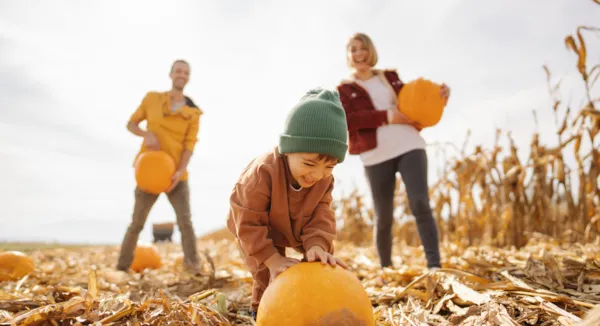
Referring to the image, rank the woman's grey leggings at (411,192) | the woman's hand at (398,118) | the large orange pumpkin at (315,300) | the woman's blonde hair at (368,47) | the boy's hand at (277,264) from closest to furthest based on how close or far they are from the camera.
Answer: the large orange pumpkin at (315,300) → the boy's hand at (277,264) → the woman's grey leggings at (411,192) → the woman's hand at (398,118) → the woman's blonde hair at (368,47)

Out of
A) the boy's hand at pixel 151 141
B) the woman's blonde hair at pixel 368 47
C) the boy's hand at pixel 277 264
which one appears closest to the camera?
the boy's hand at pixel 277 264

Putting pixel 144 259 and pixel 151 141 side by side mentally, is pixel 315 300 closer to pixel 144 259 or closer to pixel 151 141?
pixel 151 141

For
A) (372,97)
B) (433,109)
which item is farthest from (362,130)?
(433,109)

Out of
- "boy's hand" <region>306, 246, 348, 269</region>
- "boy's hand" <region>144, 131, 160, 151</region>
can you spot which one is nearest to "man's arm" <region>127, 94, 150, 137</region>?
"boy's hand" <region>144, 131, 160, 151</region>

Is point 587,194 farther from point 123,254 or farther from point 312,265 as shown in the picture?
point 123,254

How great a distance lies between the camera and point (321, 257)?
186 cm

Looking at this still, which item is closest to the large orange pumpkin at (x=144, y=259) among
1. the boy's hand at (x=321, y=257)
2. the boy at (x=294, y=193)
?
the boy at (x=294, y=193)

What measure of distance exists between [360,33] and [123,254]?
3.31 m

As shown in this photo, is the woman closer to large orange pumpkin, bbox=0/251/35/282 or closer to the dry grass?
the dry grass

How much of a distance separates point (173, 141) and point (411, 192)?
2.55 m

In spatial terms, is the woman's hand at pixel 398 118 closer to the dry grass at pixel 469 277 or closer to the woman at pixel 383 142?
the woman at pixel 383 142

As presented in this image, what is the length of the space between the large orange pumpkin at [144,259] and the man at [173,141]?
531mm

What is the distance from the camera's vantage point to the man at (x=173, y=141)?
14.4ft

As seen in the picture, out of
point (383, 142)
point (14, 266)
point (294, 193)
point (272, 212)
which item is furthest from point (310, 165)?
point (14, 266)
